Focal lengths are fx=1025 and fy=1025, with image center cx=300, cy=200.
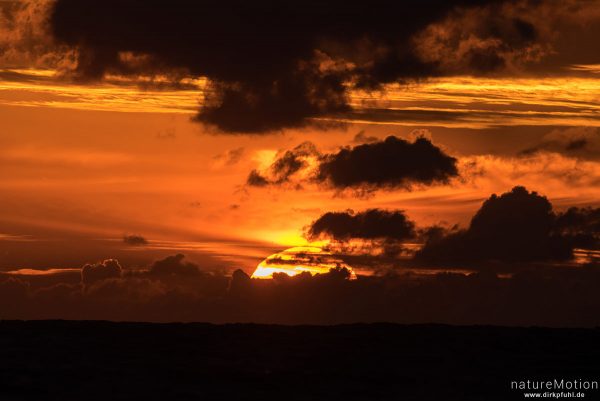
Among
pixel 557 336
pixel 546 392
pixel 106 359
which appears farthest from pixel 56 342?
pixel 557 336

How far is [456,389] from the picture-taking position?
4972 centimetres

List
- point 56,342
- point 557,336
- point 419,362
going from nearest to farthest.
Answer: point 419,362 < point 56,342 < point 557,336

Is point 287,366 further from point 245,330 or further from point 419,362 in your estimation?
point 245,330

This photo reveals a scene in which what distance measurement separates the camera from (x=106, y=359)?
192ft

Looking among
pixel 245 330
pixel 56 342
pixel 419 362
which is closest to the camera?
pixel 419 362

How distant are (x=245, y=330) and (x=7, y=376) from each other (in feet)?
105

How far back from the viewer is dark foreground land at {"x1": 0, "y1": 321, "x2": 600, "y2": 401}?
156 feet

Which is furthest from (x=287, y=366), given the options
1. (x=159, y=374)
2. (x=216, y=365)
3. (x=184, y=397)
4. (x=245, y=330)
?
(x=245, y=330)

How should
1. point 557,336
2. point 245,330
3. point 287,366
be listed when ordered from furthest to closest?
1. point 557,336
2. point 245,330
3. point 287,366

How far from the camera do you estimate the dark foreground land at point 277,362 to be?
1870 inches

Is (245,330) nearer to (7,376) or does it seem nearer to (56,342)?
(56,342)

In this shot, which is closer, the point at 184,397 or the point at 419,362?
the point at 184,397

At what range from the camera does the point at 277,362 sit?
57688 mm

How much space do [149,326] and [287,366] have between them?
2982 centimetres
